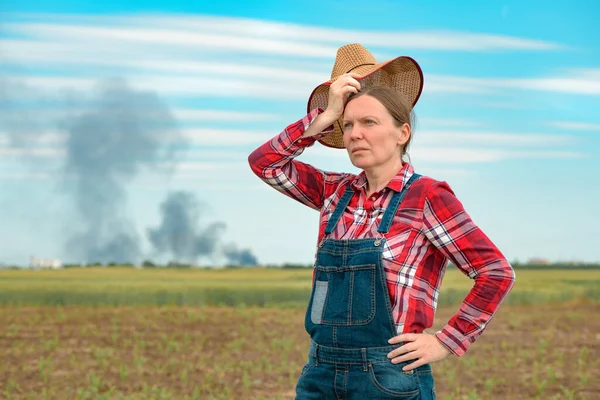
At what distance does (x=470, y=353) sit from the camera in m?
9.27

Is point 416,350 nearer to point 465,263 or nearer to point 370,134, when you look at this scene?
point 465,263

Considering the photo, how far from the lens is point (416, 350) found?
111 inches

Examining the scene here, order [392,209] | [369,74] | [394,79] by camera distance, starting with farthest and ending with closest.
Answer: [394,79] < [369,74] < [392,209]

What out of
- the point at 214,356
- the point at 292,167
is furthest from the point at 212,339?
the point at 292,167

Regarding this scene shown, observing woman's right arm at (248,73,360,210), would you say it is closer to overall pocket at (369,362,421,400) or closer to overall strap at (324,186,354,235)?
overall strap at (324,186,354,235)

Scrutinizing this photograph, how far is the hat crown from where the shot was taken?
335 cm

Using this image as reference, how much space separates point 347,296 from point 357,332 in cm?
13

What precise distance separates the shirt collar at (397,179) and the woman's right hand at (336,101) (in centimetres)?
25

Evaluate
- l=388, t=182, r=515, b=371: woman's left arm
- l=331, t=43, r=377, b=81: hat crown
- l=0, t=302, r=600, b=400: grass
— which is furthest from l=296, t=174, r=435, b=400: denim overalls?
l=0, t=302, r=600, b=400: grass

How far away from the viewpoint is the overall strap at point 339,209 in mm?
3018

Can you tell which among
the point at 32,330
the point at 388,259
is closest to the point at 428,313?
the point at 388,259

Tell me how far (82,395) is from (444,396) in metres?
3.24

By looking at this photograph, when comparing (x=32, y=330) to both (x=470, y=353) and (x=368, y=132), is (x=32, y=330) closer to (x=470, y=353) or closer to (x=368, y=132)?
(x=470, y=353)

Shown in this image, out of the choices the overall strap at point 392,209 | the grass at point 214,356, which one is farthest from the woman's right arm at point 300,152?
the grass at point 214,356
